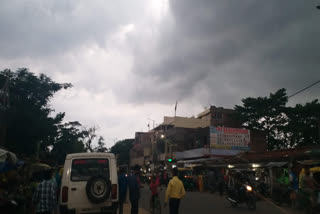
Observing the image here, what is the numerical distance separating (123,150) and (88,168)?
77482 millimetres

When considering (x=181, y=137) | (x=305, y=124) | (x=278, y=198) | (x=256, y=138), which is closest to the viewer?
(x=278, y=198)

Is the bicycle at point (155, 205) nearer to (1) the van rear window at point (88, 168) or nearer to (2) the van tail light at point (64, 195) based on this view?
(1) the van rear window at point (88, 168)

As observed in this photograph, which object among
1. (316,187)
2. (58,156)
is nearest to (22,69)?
(58,156)

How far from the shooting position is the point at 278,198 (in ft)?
50.3

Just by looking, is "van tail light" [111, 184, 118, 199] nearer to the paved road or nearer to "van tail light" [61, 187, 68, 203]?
"van tail light" [61, 187, 68, 203]

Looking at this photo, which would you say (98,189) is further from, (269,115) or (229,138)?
(269,115)

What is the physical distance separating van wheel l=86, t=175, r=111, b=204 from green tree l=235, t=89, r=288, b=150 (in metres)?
36.5

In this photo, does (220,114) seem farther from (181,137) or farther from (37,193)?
(37,193)

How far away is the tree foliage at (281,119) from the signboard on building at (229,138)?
4.82 metres

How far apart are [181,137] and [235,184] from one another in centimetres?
3493

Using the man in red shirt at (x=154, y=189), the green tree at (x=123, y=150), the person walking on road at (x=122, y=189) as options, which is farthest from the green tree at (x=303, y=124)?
the green tree at (x=123, y=150)

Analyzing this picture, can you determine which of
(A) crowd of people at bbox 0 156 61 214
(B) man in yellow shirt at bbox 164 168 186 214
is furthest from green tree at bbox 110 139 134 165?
(B) man in yellow shirt at bbox 164 168 186 214

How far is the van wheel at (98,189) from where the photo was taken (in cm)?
881

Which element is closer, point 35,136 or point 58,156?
point 35,136
